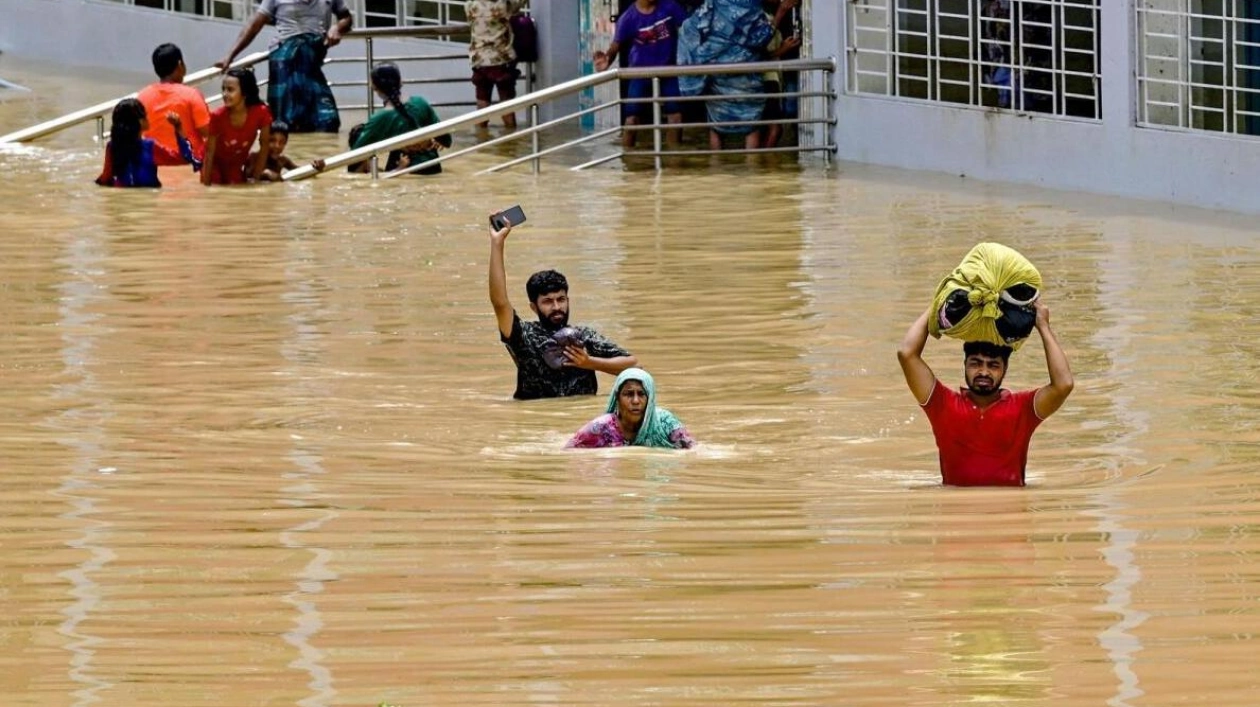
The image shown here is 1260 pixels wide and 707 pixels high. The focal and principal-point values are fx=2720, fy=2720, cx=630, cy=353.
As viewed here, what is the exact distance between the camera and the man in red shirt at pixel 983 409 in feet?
27.9

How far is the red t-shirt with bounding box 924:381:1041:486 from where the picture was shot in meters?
8.57

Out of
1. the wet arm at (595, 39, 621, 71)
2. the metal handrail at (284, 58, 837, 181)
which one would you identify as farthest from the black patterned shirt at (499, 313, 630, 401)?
the wet arm at (595, 39, 621, 71)

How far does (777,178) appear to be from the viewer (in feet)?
67.2

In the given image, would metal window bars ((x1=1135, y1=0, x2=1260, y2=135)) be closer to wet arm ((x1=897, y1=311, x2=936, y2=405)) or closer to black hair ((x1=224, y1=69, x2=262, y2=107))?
black hair ((x1=224, y1=69, x2=262, y2=107))

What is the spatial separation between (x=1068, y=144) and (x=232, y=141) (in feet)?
20.1

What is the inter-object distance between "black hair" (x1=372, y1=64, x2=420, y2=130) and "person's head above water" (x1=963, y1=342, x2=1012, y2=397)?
12830 millimetres

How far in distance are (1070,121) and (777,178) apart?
2284 millimetres

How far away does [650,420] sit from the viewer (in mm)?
10008

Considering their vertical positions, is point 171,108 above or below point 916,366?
above

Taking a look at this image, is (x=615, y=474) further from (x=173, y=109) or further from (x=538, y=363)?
(x=173, y=109)

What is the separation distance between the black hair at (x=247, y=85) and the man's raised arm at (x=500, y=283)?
30.5 ft

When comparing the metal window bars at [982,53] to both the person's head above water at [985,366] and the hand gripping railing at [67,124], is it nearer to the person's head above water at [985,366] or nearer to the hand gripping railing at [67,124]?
the hand gripping railing at [67,124]

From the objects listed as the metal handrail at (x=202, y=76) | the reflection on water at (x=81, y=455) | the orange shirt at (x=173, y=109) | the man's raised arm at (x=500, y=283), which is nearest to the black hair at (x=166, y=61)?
the orange shirt at (x=173, y=109)

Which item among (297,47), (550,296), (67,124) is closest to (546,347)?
(550,296)
